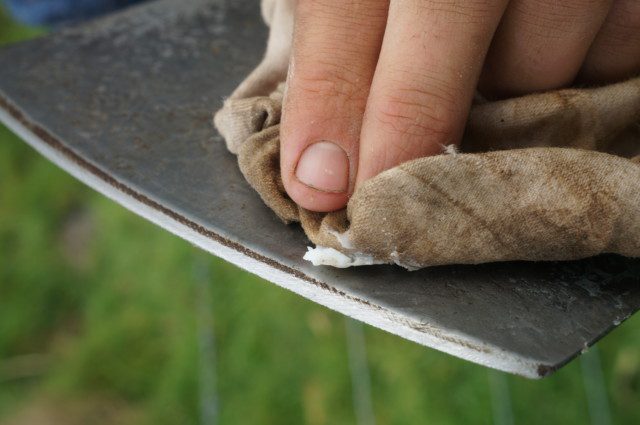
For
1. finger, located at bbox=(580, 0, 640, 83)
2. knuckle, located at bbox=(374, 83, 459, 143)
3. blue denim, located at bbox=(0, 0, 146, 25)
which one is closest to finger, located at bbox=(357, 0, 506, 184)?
knuckle, located at bbox=(374, 83, 459, 143)

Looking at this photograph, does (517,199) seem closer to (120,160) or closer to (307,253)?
(307,253)

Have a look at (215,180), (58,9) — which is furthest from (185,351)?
(215,180)

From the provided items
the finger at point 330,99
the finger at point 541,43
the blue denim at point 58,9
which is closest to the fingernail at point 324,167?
the finger at point 330,99

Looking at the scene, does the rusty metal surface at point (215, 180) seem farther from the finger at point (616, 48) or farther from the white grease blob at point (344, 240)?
the finger at point (616, 48)

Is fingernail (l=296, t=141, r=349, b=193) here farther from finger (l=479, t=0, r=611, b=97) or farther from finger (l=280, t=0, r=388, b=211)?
finger (l=479, t=0, r=611, b=97)

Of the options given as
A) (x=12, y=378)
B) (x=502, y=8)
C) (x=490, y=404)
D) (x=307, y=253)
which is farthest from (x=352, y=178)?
(x=12, y=378)

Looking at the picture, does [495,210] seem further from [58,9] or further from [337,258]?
[58,9]
